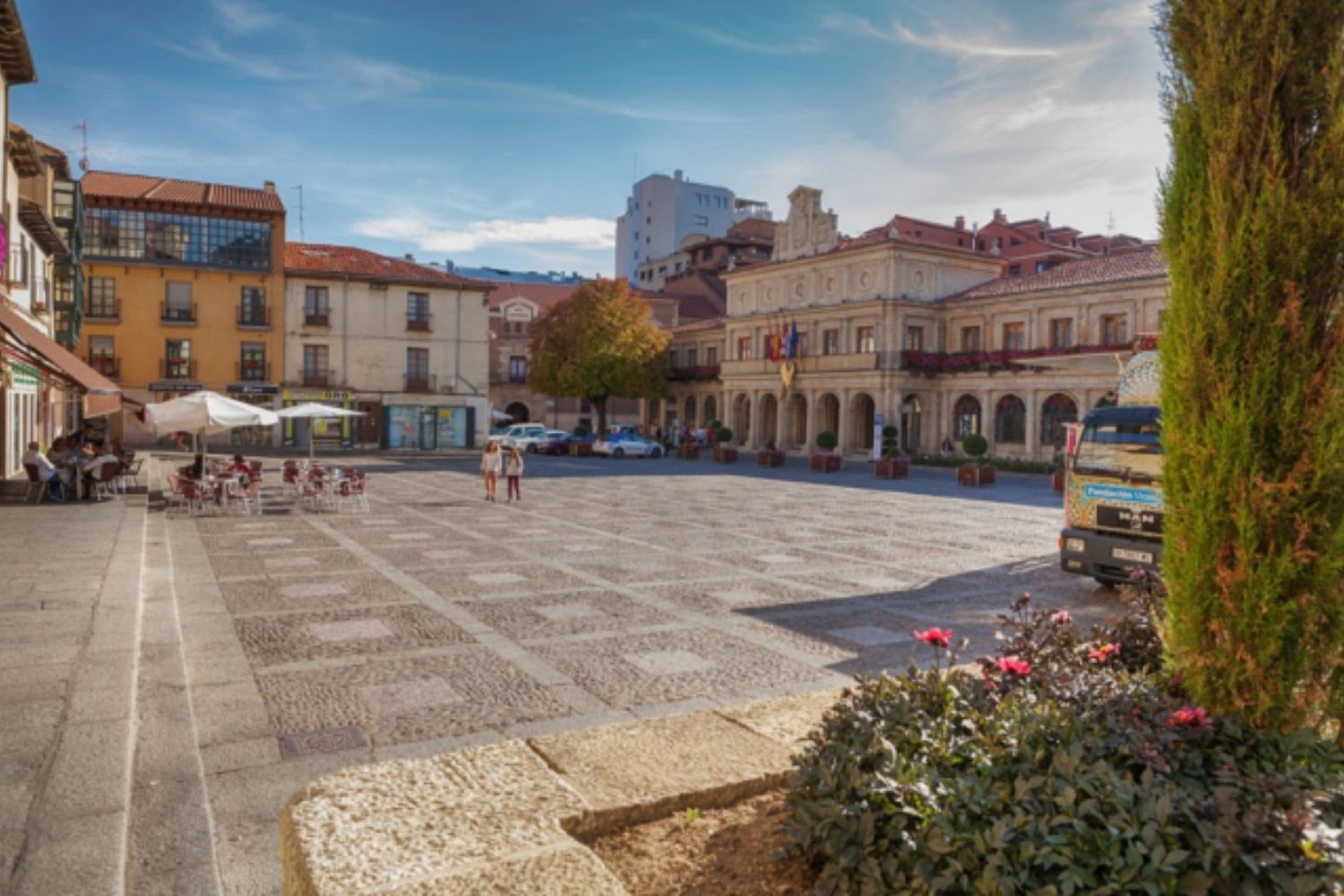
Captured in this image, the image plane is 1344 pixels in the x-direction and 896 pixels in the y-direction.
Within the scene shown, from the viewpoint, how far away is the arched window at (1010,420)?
4438 centimetres

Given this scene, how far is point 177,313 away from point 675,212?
70710 millimetres

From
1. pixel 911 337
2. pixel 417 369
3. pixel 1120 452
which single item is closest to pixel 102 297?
pixel 417 369

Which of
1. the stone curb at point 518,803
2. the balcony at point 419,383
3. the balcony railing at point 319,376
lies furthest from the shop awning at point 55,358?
the balcony at point 419,383

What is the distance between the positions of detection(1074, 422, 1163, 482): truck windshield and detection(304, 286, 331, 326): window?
42869 millimetres

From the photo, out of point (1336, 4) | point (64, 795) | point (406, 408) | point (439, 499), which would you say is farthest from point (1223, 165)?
point (406, 408)

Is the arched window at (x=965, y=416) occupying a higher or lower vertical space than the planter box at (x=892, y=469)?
higher

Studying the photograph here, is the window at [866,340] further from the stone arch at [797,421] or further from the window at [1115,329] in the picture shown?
the window at [1115,329]

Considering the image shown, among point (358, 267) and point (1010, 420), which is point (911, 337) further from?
point (358, 267)

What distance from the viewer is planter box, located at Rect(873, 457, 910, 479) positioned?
32.8m

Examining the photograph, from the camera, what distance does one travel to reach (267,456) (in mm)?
38344

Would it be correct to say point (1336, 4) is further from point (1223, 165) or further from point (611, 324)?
point (611, 324)

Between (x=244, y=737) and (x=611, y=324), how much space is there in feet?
159

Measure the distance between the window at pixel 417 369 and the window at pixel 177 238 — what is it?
8226 mm

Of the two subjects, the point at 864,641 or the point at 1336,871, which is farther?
the point at 864,641
